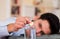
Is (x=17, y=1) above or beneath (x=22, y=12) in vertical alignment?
above

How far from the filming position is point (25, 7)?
3.36m

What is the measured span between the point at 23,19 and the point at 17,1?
7.70ft

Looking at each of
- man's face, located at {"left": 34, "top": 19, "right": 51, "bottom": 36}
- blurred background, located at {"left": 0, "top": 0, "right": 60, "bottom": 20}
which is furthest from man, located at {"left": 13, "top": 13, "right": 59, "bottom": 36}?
blurred background, located at {"left": 0, "top": 0, "right": 60, "bottom": 20}

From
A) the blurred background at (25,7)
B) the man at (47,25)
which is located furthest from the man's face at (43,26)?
the blurred background at (25,7)

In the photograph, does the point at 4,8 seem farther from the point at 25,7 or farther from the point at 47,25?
the point at 47,25

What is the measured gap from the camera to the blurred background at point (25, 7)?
3170 mm

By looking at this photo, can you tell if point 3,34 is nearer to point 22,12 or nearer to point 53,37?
point 53,37

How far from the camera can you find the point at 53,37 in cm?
106

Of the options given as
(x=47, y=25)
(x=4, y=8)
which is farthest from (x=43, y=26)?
(x=4, y=8)

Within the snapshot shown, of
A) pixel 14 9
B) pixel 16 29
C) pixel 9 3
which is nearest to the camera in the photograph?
pixel 16 29

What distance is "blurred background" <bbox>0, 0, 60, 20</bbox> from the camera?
3170 millimetres

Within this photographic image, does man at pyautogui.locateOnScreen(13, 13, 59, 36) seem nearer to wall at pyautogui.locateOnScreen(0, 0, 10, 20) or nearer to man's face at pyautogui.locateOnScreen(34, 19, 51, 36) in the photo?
man's face at pyautogui.locateOnScreen(34, 19, 51, 36)

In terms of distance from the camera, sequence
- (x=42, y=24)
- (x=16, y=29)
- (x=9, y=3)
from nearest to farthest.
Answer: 1. (x=16, y=29)
2. (x=42, y=24)
3. (x=9, y=3)

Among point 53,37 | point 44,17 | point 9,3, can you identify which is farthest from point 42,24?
point 9,3
